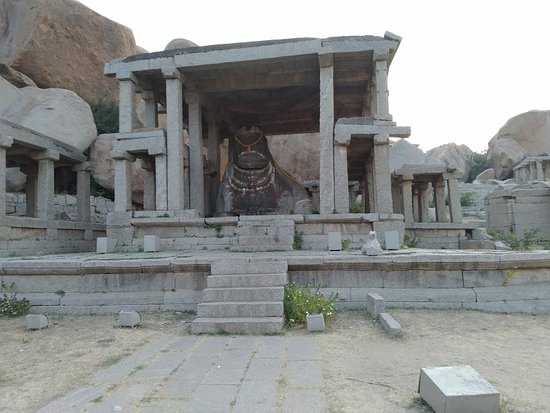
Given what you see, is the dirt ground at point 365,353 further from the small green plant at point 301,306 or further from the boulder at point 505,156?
the boulder at point 505,156

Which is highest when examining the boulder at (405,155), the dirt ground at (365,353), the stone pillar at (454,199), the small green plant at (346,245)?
the boulder at (405,155)

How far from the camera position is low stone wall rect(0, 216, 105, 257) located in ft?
31.3

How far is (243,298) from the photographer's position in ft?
17.2

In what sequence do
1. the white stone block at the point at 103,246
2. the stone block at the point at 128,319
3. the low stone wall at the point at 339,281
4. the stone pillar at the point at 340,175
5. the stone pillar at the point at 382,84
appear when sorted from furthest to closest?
the stone pillar at the point at 382,84
the stone pillar at the point at 340,175
the white stone block at the point at 103,246
the low stone wall at the point at 339,281
the stone block at the point at 128,319

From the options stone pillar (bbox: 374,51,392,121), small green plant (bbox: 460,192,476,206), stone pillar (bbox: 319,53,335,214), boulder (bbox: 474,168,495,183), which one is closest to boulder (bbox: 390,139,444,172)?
small green plant (bbox: 460,192,476,206)

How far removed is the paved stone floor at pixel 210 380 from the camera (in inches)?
109

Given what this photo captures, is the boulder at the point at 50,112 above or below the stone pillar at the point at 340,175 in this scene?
above

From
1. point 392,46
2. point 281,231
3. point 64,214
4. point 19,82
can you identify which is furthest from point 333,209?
point 19,82

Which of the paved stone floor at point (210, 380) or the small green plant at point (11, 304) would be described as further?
the small green plant at point (11, 304)

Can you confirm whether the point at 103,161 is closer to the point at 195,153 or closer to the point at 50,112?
the point at 50,112

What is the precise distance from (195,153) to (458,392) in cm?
1009

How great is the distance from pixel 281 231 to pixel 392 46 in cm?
546

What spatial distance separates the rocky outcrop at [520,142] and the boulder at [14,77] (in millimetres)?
35479

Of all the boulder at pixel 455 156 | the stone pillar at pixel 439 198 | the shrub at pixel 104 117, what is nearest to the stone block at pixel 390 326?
the stone pillar at pixel 439 198
